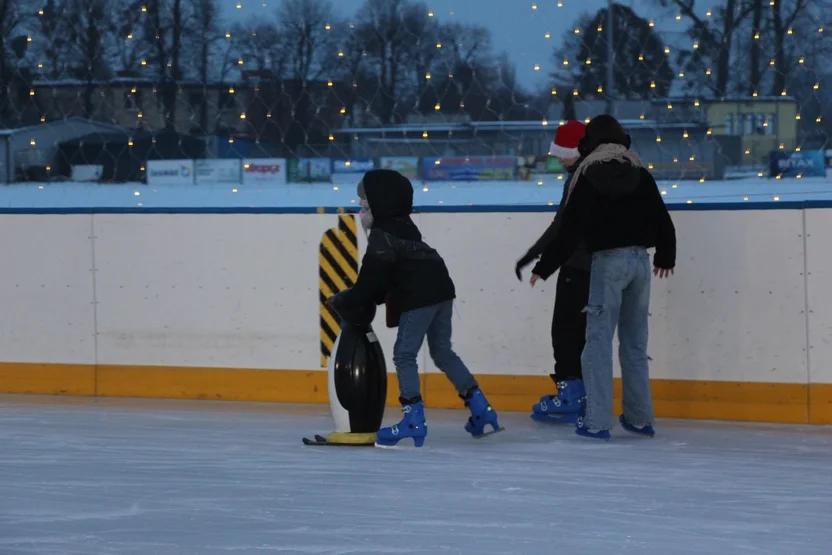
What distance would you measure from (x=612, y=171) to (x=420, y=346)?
0.98 metres

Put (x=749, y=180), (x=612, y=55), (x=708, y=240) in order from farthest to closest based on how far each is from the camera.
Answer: (x=612, y=55) → (x=749, y=180) → (x=708, y=240)

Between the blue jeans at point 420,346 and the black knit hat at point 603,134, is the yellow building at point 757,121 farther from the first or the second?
the blue jeans at point 420,346

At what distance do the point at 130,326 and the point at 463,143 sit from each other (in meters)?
1.98

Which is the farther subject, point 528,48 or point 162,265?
point 528,48

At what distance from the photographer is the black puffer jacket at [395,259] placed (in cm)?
511

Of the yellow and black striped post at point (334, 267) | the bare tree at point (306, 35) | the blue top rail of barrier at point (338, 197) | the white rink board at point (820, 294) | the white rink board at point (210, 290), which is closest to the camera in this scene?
the white rink board at point (820, 294)

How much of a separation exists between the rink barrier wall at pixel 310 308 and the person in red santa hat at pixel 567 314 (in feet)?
1.18

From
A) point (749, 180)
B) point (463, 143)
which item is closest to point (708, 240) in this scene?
point (749, 180)

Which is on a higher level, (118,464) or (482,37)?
(482,37)

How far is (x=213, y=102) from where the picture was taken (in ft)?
26.0

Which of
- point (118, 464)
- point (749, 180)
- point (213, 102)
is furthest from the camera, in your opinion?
point (213, 102)

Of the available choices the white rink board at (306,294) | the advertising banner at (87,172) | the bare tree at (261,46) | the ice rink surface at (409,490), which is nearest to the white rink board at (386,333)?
the white rink board at (306,294)

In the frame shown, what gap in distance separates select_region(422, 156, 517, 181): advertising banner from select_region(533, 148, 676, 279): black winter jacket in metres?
1.91

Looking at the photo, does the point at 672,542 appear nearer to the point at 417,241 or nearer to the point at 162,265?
the point at 417,241
